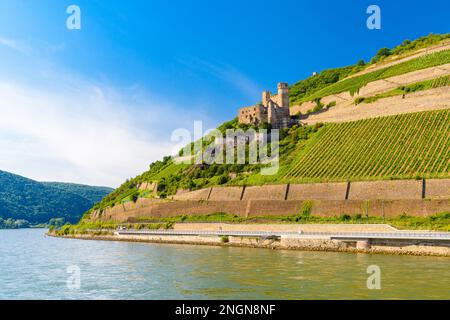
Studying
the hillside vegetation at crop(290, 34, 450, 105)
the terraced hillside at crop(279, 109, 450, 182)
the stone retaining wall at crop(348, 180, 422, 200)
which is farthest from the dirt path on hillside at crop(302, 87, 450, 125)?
the stone retaining wall at crop(348, 180, 422, 200)

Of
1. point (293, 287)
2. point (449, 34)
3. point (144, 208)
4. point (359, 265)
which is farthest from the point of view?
point (449, 34)

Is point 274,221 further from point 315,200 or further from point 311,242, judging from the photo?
point 311,242

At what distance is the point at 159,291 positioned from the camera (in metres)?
18.1

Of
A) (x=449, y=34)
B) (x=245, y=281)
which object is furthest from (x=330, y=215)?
(x=449, y=34)

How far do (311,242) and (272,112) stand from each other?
3806 cm

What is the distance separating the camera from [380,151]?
1804 inches

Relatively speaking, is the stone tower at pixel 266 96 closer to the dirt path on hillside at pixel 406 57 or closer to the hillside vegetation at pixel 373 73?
the hillside vegetation at pixel 373 73

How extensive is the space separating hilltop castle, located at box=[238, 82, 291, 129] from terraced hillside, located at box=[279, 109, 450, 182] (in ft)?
42.4

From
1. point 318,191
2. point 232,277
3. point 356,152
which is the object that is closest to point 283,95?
point 356,152

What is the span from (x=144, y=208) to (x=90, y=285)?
122 ft

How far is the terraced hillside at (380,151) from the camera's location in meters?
40.8

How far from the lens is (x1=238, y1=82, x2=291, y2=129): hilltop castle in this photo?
68.2 m
